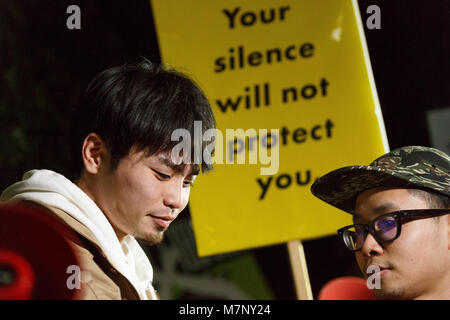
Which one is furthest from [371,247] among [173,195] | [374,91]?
[374,91]

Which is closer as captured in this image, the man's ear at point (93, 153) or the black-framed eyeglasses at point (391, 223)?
the black-framed eyeglasses at point (391, 223)

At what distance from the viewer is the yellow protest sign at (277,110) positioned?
102 inches

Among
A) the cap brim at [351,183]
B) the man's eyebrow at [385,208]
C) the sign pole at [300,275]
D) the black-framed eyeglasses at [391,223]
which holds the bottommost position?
the sign pole at [300,275]

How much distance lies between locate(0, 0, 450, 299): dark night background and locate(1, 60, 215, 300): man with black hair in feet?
6.99

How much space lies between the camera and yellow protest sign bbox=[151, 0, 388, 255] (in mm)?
2596

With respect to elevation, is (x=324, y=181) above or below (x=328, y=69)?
below

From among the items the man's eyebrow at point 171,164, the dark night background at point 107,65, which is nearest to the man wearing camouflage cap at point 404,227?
the man's eyebrow at point 171,164

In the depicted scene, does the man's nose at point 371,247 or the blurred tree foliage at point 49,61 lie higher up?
the blurred tree foliage at point 49,61

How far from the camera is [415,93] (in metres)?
3.96

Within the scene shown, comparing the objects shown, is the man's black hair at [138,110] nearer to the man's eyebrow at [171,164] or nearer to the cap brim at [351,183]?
the man's eyebrow at [171,164]

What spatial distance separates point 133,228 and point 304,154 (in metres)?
1.11
